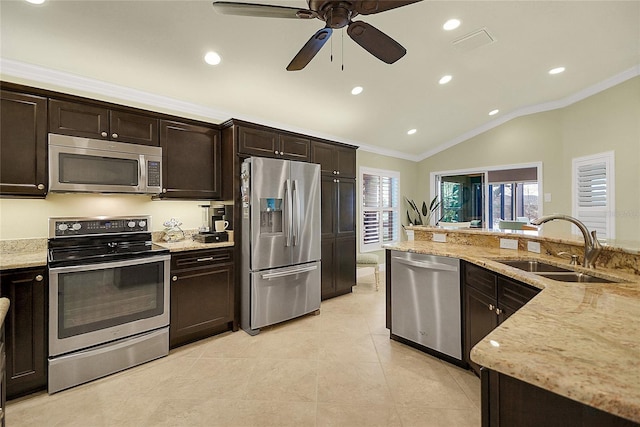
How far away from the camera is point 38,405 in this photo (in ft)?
6.32

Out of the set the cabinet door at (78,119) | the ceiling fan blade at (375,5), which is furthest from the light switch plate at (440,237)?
the cabinet door at (78,119)

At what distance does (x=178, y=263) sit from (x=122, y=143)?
3.89 ft

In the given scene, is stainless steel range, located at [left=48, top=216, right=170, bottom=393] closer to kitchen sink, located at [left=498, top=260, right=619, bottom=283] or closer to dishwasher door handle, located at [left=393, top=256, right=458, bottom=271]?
dishwasher door handle, located at [left=393, top=256, right=458, bottom=271]

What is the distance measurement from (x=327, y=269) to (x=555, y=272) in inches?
100

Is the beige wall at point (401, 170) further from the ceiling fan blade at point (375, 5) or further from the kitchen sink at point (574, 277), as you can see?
the ceiling fan blade at point (375, 5)

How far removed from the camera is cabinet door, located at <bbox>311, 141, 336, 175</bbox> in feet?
12.4

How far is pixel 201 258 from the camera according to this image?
2.80 metres

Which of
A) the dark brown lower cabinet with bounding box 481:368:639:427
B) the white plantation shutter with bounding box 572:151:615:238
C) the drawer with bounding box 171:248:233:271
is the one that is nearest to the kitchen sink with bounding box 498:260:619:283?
the dark brown lower cabinet with bounding box 481:368:639:427

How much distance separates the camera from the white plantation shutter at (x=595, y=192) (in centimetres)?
398

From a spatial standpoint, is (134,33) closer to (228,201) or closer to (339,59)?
(228,201)

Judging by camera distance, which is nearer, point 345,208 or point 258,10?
point 258,10

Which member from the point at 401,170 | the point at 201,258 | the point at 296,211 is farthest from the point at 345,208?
the point at 401,170

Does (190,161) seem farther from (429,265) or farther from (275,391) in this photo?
(429,265)

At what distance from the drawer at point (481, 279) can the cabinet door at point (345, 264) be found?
2.04 meters
